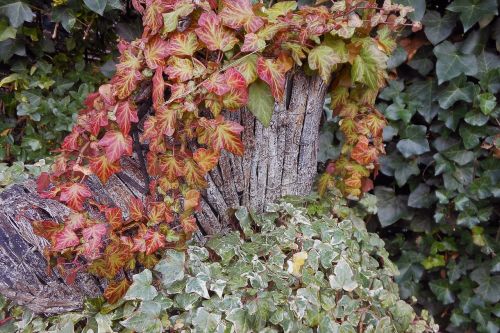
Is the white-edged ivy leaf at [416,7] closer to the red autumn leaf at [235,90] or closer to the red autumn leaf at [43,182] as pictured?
the red autumn leaf at [235,90]

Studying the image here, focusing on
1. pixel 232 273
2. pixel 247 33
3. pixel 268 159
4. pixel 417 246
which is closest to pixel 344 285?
pixel 232 273

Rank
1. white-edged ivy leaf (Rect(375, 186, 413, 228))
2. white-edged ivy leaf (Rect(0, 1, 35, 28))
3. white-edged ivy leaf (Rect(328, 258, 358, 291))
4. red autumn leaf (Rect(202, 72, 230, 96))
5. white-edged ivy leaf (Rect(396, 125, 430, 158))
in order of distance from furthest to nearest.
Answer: white-edged ivy leaf (Rect(375, 186, 413, 228))
white-edged ivy leaf (Rect(396, 125, 430, 158))
white-edged ivy leaf (Rect(0, 1, 35, 28))
white-edged ivy leaf (Rect(328, 258, 358, 291))
red autumn leaf (Rect(202, 72, 230, 96))

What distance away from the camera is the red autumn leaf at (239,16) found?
1.09 meters

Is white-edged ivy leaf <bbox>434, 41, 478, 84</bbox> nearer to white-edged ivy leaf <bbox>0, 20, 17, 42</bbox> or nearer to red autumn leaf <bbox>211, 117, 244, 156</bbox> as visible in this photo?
red autumn leaf <bbox>211, 117, 244, 156</bbox>

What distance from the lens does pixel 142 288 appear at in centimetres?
115

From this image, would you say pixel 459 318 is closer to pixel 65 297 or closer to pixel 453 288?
pixel 453 288

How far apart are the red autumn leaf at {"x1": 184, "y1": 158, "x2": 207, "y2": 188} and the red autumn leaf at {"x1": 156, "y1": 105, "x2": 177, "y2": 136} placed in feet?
0.37

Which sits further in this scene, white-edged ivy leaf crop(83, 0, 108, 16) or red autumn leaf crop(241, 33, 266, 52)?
white-edged ivy leaf crop(83, 0, 108, 16)

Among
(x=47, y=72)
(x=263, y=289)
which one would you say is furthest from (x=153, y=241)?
(x=47, y=72)

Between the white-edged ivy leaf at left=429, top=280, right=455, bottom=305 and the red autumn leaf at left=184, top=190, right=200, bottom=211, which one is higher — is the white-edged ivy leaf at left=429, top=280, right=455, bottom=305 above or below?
below

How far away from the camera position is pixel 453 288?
2.26 meters

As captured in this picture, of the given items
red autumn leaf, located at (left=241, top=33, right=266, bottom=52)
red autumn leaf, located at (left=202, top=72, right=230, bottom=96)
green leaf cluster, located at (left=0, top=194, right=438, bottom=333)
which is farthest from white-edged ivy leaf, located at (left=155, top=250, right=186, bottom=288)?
red autumn leaf, located at (left=241, top=33, right=266, bottom=52)

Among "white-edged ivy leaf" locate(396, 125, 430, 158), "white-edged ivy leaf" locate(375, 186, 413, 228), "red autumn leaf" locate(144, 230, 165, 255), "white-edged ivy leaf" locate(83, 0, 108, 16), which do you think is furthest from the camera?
"white-edged ivy leaf" locate(375, 186, 413, 228)

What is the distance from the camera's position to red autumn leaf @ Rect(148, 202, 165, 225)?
1.19 m
